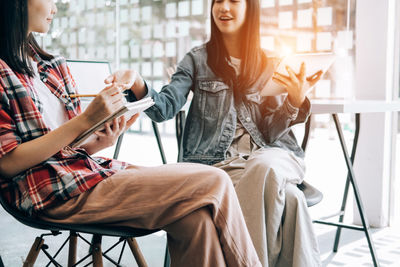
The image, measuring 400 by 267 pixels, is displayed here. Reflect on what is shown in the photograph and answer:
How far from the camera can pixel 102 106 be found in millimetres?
944

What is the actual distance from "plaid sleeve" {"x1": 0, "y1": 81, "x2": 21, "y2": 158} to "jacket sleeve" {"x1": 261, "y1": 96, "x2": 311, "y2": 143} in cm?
89

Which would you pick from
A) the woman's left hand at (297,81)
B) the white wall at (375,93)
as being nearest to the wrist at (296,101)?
the woman's left hand at (297,81)

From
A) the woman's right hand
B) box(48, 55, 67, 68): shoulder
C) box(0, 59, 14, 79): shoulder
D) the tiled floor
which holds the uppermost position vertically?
box(48, 55, 67, 68): shoulder

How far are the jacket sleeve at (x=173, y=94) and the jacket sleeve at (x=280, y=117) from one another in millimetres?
307

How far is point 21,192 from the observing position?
3.24 feet

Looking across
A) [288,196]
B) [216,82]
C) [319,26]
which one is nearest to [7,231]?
[216,82]

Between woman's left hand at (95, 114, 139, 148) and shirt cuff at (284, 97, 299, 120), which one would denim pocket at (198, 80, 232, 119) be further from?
woman's left hand at (95, 114, 139, 148)

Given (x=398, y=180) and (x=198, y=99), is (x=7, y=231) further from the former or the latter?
(x=398, y=180)

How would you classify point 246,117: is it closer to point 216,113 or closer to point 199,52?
point 216,113

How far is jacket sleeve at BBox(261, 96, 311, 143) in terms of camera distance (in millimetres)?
1509

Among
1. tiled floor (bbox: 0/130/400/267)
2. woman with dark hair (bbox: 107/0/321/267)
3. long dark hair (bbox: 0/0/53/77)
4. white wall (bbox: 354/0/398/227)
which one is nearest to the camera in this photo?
long dark hair (bbox: 0/0/53/77)

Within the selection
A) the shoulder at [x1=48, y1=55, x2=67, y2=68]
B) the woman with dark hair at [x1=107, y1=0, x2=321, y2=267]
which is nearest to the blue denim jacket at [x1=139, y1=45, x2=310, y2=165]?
the woman with dark hair at [x1=107, y1=0, x2=321, y2=267]

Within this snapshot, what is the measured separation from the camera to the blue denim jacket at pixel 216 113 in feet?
5.01

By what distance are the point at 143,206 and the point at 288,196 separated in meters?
0.54
